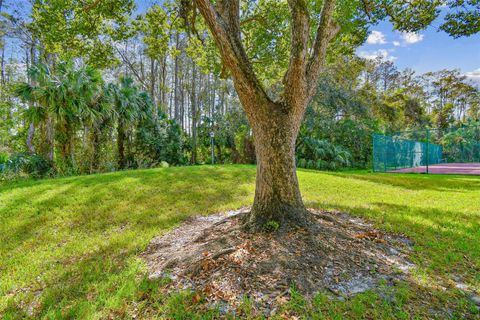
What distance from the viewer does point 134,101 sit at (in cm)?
1373

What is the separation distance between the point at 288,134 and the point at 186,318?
2383mm

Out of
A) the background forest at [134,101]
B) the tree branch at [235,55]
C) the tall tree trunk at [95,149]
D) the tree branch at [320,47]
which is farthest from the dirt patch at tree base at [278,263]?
the tall tree trunk at [95,149]

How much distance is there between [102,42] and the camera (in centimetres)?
625

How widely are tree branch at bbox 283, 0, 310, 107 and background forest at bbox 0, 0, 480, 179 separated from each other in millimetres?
1791

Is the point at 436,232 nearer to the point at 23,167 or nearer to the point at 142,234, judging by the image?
the point at 142,234

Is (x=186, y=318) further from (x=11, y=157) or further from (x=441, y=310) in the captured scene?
(x=11, y=157)

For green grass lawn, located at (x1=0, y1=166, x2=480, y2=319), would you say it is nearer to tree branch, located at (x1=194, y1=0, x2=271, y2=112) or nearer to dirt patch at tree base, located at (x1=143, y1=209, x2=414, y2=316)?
dirt patch at tree base, located at (x1=143, y1=209, x2=414, y2=316)

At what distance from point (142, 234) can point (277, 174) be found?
8.15 feet

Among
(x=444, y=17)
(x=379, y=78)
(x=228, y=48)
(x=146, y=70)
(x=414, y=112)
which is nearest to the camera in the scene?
(x=228, y=48)

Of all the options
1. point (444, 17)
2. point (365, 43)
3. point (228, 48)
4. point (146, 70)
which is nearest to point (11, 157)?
point (228, 48)

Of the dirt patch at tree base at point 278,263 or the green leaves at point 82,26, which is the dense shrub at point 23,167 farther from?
the dirt patch at tree base at point 278,263

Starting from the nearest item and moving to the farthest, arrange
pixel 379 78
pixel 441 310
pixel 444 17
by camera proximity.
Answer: pixel 441 310 < pixel 444 17 < pixel 379 78

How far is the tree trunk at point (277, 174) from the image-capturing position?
11.2ft

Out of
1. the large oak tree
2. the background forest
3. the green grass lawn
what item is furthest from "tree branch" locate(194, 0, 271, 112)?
the green grass lawn
